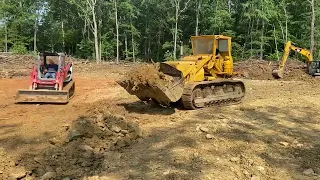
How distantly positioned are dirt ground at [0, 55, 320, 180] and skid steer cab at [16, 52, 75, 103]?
3.56 ft

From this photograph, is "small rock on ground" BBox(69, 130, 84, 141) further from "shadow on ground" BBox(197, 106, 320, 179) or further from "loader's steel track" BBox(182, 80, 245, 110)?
"loader's steel track" BBox(182, 80, 245, 110)

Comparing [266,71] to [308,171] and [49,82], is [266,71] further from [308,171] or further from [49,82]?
[308,171]

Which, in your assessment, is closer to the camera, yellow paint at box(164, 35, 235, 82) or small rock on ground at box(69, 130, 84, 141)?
small rock on ground at box(69, 130, 84, 141)

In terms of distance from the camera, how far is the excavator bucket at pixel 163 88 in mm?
9031

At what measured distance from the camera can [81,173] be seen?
18.3 feet

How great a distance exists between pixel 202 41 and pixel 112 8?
3828cm

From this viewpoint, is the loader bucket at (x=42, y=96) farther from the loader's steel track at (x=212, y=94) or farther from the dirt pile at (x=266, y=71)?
the dirt pile at (x=266, y=71)

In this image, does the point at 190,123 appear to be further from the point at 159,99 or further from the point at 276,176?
the point at 276,176

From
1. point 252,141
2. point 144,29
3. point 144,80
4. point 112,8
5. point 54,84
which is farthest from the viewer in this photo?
point 144,29

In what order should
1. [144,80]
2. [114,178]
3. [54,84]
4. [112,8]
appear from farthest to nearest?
[112,8] → [54,84] → [144,80] → [114,178]

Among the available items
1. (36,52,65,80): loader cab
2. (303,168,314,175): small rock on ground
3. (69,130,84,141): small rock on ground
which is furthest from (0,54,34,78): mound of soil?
(303,168,314,175): small rock on ground

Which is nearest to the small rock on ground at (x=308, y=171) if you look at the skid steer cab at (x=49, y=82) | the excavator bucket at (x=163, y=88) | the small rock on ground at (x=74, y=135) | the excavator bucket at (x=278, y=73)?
the small rock on ground at (x=74, y=135)

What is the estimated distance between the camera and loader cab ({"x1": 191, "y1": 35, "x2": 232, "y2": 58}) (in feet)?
36.7

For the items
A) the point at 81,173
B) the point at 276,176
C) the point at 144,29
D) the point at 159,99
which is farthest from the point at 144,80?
the point at 144,29
